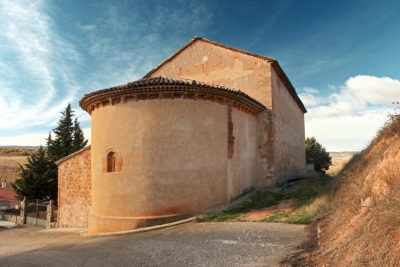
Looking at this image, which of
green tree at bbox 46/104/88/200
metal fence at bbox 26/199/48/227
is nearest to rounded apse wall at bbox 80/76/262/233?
metal fence at bbox 26/199/48/227

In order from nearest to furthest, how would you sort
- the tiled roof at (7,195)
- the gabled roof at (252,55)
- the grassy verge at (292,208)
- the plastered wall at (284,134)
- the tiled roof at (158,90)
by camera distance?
the grassy verge at (292,208) → the tiled roof at (158,90) → the gabled roof at (252,55) → the plastered wall at (284,134) → the tiled roof at (7,195)

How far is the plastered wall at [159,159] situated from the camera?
Answer: 30.2 feet

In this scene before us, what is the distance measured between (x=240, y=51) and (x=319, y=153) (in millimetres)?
27072

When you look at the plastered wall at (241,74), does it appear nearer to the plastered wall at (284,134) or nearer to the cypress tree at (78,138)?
the plastered wall at (284,134)

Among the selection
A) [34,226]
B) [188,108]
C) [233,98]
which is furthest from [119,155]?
[34,226]

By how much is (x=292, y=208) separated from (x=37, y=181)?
67.7ft

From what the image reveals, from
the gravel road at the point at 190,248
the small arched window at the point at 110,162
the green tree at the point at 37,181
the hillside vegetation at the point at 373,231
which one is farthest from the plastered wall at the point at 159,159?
the green tree at the point at 37,181

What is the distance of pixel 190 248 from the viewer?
6312mm

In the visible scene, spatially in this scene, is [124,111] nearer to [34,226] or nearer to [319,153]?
[34,226]

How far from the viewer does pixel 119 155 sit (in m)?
9.63

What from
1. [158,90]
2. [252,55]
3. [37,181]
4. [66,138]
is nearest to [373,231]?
[158,90]

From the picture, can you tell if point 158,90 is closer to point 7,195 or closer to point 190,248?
point 190,248

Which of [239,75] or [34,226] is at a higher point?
[239,75]

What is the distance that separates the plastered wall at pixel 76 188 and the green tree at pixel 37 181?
983 cm
